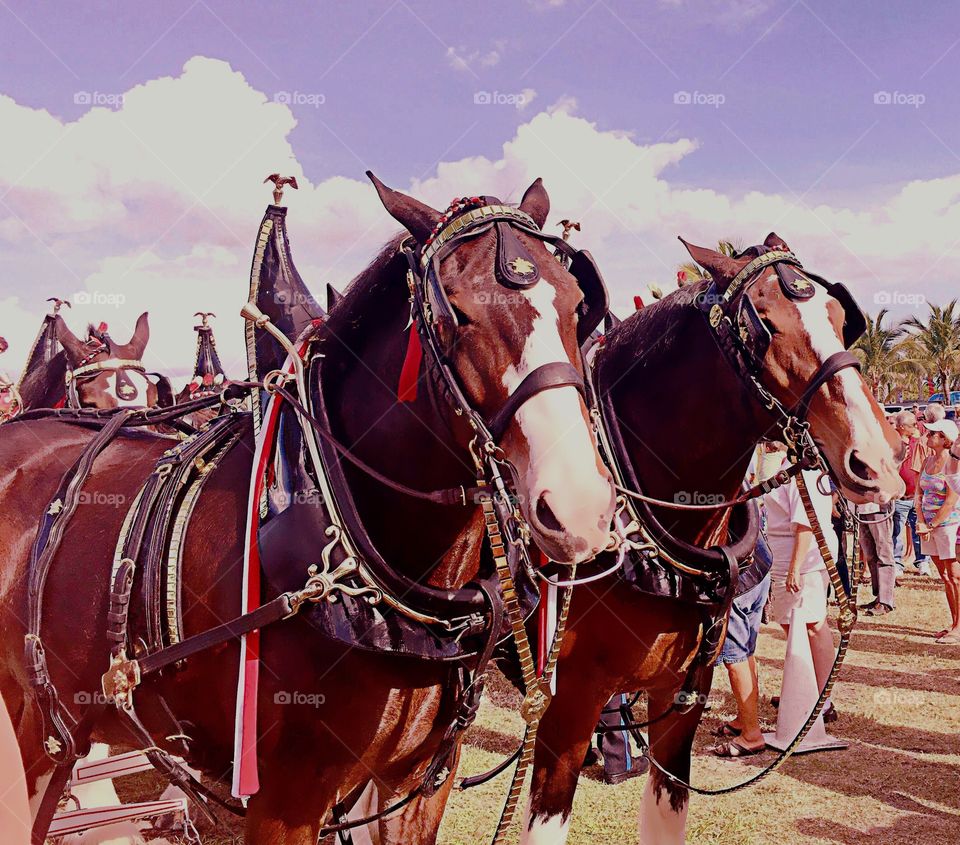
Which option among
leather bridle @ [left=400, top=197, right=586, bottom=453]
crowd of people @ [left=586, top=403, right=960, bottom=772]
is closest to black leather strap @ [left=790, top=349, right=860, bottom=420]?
crowd of people @ [left=586, top=403, right=960, bottom=772]

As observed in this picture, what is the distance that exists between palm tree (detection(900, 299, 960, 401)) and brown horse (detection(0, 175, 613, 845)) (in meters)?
37.0

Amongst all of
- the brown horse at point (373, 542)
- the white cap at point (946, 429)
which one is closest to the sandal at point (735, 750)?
the brown horse at point (373, 542)

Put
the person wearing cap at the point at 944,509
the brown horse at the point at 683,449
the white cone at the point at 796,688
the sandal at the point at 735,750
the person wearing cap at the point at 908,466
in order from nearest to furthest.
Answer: the brown horse at the point at 683,449
the white cone at the point at 796,688
the sandal at the point at 735,750
the person wearing cap at the point at 944,509
the person wearing cap at the point at 908,466

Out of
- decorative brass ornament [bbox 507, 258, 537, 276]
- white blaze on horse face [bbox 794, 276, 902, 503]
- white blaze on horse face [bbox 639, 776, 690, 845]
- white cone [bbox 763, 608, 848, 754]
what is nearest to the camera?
decorative brass ornament [bbox 507, 258, 537, 276]

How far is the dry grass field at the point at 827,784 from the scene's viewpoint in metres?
4.71

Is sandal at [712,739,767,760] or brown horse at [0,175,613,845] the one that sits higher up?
brown horse at [0,175,613,845]

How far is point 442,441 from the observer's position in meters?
2.22

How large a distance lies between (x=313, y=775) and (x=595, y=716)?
4.97 feet

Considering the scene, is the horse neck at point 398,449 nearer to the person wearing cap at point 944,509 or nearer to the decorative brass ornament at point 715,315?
the decorative brass ornament at point 715,315

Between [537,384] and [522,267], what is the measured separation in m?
0.31

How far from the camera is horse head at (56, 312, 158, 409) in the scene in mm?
5089

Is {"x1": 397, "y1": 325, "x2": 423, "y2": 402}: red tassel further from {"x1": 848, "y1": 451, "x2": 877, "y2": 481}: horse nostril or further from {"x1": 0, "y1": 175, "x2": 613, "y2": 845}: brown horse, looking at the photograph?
{"x1": 848, "y1": 451, "x2": 877, "y2": 481}: horse nostril

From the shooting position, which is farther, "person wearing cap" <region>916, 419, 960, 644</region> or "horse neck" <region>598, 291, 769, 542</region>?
"person wearing cap" <region>916, 419, 960, 644</region>

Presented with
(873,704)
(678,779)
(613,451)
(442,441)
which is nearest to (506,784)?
(678,779)
